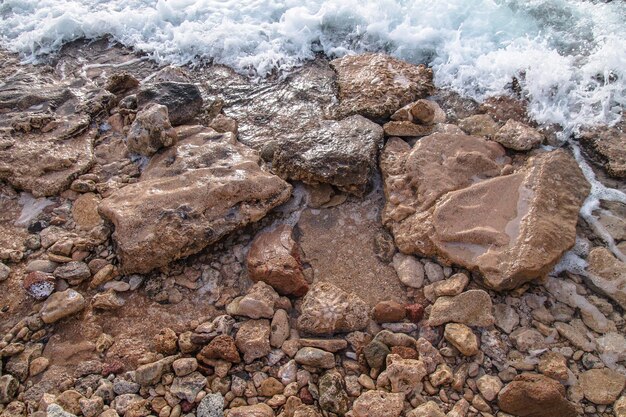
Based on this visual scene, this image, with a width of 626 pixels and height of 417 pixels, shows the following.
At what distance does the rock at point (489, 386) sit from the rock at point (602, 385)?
1.76 feet

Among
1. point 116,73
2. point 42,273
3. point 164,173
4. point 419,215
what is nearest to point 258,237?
point 164,173

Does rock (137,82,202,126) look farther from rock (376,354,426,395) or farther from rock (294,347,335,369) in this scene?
rock (376,354,426,395)

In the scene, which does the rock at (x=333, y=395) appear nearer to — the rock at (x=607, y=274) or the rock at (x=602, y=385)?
the rock at (x=602, y=385)

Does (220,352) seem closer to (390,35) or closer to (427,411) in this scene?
(427,411)

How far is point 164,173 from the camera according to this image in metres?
4.18

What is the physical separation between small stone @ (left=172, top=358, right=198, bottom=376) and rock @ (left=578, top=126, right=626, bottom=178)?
3.76 m

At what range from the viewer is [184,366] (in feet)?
10.4

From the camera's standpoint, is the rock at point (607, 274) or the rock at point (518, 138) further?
the rock at point (518, 138)

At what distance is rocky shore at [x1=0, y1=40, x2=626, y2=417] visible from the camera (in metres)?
3.15

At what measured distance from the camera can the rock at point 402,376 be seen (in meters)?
3.11

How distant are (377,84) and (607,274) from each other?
2729 mm

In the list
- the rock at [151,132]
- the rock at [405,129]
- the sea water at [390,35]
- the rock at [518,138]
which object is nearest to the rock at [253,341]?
the rock at [151,132]

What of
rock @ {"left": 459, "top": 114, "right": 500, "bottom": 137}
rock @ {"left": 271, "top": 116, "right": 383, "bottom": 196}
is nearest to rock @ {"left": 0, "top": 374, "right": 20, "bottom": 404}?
rock @ {"left": 271, "top": 116, "right": 383, "bottom": 196}

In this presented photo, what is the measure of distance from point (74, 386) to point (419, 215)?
2736mm
